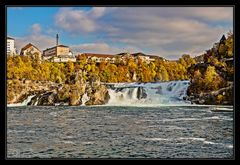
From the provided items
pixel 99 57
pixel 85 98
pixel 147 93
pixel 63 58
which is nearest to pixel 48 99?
pixel 85 98

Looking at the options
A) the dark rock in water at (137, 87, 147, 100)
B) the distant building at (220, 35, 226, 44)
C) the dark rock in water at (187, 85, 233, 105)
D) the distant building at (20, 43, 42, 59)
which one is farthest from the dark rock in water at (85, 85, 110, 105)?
the distant building at (220, 35, 226, 44)

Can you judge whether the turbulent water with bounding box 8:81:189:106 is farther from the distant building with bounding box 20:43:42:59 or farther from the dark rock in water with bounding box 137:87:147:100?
the distant building with bounding box 20:43:42:59

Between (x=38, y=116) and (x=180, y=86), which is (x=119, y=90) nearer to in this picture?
(x=180, y=86)

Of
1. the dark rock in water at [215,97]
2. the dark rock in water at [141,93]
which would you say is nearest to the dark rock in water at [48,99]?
the dark rock in water at [141,93]

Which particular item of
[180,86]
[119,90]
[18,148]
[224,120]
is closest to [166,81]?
[180,86]
